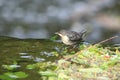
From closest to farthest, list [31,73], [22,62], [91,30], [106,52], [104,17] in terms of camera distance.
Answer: [31,73], [22,62], [106,52], [91,30], [104,17]

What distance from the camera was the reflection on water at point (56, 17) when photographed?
817 centimetres

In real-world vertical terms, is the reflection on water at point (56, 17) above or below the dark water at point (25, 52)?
above

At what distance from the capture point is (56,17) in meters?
8.55

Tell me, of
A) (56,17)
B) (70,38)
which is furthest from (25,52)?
(56,17)

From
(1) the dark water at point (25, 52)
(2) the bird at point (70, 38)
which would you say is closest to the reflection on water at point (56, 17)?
(1) the dark water at point (25, 52)

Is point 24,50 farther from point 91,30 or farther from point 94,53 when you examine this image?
point 91,30

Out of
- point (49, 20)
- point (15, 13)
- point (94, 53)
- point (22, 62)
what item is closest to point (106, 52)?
point (94, 53)

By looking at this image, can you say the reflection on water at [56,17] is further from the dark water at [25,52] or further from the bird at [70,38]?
the bird at [70,38]

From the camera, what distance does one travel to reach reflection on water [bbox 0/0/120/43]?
26.8ft

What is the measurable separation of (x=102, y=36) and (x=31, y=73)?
332 cm

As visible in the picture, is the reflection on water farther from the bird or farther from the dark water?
the bird

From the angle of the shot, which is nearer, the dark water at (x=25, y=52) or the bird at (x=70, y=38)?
the dark water at (x=25, y=52)

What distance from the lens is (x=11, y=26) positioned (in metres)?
8.38

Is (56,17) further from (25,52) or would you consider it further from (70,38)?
(25,52)
